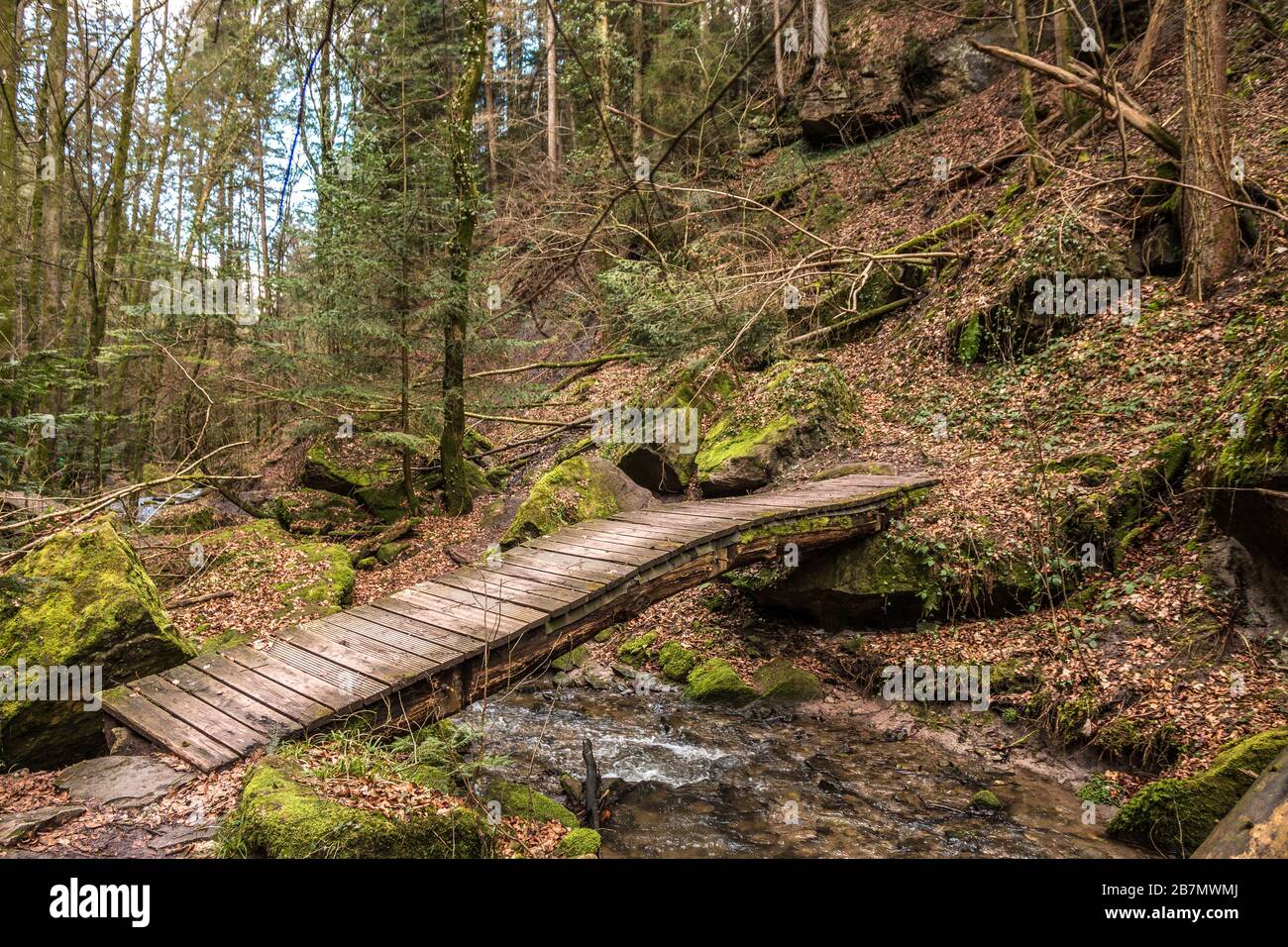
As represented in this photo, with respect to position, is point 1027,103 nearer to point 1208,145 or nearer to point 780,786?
point 1208,145

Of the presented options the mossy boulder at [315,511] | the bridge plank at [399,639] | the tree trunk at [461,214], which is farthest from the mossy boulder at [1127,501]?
the mossy boulder at [315,511]

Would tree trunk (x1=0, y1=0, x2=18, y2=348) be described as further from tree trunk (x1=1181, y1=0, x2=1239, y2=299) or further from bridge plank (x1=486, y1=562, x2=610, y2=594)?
tree trunk (x1=1181, y1=0, x2=1239, y2=299)

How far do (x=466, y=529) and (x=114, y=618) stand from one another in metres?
6.98

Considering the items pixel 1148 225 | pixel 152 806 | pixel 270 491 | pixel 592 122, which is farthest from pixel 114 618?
pixel 592 122

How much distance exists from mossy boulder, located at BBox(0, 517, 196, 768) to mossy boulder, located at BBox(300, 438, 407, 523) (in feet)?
23.7

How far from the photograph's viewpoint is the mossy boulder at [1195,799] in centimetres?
445

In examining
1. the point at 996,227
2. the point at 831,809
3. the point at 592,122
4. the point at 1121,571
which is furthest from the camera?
the point at 592,122

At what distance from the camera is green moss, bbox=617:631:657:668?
880 cm

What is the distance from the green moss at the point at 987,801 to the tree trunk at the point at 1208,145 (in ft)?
22.0

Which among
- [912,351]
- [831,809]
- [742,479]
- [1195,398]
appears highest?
[912,351]

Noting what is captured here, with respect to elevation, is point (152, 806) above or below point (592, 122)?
below

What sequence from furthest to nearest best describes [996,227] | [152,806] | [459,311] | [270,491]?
[270,491] < [996,227] < [459,311] < [152,806]

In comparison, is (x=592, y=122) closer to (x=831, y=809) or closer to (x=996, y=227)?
(x=996, y=227)

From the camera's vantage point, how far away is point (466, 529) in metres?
11.7
